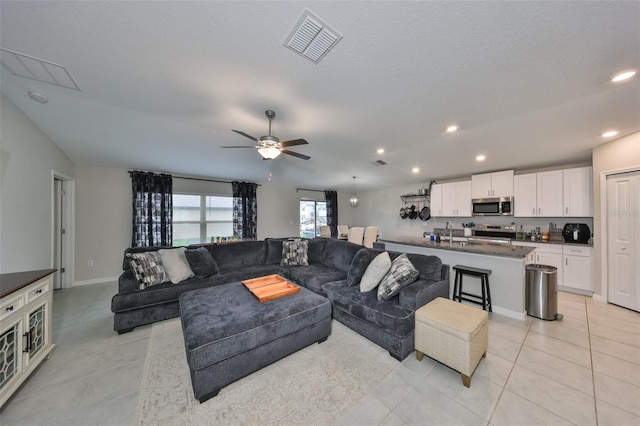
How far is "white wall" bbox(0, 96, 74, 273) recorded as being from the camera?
2283 millimetres

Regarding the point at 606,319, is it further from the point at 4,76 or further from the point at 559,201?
the point at 4,76

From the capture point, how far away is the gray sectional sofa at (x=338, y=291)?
2146 mm

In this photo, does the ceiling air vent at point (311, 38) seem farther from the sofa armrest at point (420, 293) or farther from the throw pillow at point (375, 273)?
the sofa armrest at point (420, 293)

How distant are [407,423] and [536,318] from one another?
2701mm

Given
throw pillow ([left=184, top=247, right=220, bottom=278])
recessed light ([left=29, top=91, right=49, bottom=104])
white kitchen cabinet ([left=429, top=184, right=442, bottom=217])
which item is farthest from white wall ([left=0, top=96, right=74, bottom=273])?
white kitchen cabinet ([left=429, top=184, right=442, bottom=217])

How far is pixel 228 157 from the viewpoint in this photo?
4168mm

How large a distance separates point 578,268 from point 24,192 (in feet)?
27.1

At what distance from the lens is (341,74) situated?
1.90 metres

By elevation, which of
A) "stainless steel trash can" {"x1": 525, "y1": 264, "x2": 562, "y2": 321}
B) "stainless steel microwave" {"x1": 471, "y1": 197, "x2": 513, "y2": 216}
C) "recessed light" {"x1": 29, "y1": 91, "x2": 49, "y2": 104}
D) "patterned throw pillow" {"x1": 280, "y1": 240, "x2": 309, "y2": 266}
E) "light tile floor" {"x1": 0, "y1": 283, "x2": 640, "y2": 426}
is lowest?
"light tile floor" {"x1": 0, "y1": 283, "x2": 640, "y2": 426}

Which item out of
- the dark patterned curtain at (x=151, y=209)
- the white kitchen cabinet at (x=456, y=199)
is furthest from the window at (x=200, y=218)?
the white kitchen cabinet at (x=456, y=199)

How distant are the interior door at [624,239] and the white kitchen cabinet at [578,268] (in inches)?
14.3

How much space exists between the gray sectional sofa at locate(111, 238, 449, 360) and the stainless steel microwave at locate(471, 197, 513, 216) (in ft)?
11.0

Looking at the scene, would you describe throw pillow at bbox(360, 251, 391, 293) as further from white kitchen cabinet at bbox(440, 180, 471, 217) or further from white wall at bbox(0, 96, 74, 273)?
white kitchen cabinet at bbox(440, 180, 471, 217)

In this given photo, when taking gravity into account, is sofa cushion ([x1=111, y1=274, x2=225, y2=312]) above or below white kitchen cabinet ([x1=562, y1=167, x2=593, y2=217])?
below
